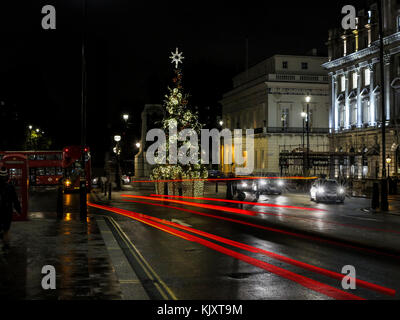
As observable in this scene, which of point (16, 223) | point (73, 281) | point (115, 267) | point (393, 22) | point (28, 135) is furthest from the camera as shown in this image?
point (28, 135)

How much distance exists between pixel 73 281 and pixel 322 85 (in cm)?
7493

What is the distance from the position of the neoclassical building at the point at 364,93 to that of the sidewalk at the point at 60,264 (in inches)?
1648

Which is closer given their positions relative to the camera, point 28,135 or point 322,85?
point 322,85

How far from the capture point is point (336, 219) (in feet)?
73.2

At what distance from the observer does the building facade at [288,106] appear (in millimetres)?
79562

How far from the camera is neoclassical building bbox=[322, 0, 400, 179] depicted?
5662cm

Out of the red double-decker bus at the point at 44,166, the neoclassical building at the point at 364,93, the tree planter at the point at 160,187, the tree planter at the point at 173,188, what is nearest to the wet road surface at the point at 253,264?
the tree planter at the point at 173,188

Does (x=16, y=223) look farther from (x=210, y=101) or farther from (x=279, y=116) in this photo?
(x=210, y=101)

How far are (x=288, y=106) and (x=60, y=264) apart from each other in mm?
71747

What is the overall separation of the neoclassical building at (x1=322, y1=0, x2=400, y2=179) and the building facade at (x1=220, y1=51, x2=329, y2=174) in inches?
354

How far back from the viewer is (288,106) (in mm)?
80562

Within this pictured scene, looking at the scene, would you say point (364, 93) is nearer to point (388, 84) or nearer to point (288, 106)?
point (388, 84)

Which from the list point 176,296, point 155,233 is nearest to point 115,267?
point 176,296

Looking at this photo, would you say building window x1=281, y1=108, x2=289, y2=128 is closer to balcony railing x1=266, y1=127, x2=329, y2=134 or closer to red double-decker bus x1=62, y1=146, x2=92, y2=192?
balcony railing x1=266, y1=127, x2=329, y2=134
